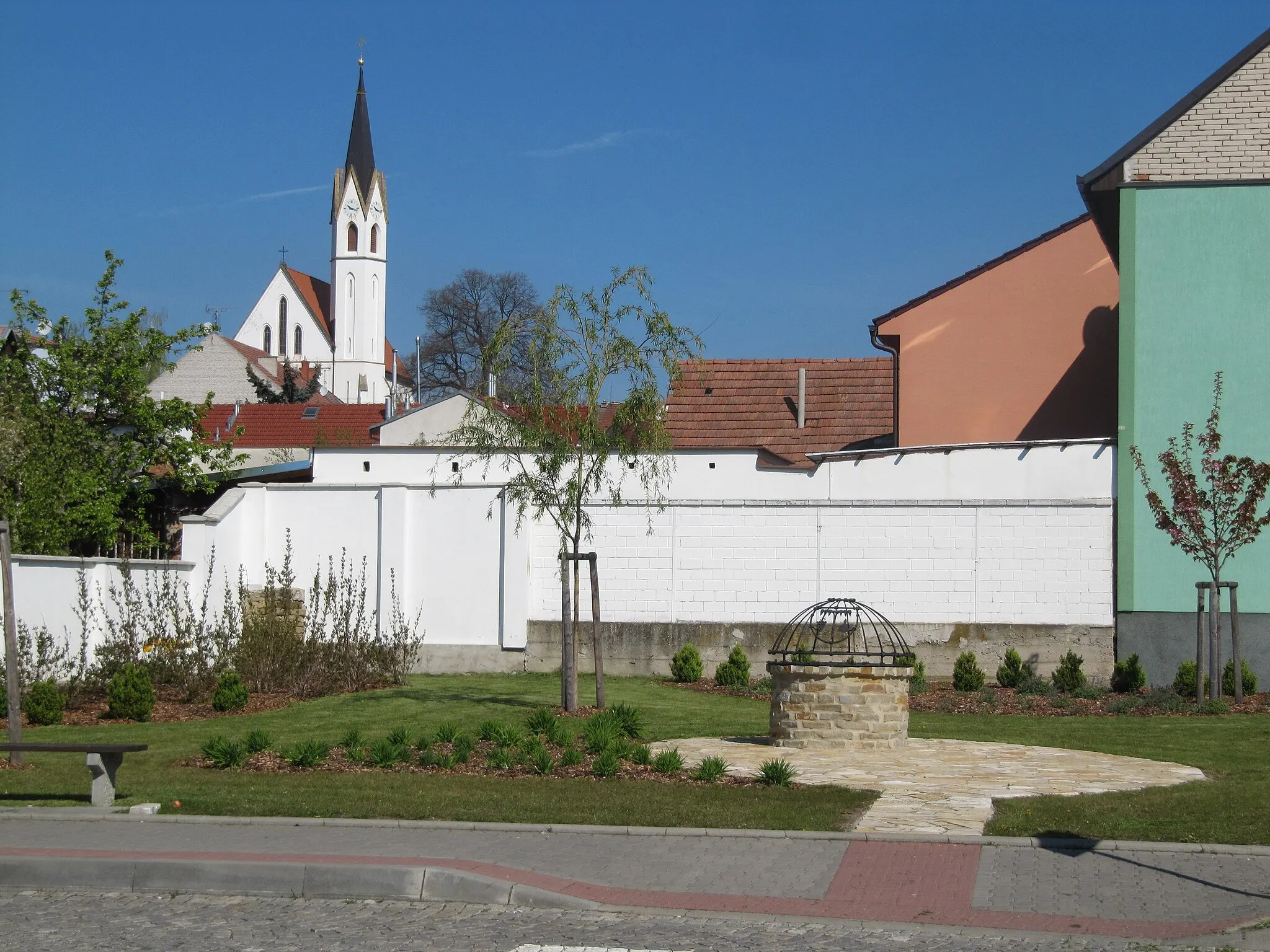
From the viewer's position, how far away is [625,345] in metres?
16.7

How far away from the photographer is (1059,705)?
1912 centimetres

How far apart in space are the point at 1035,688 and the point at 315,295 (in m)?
100

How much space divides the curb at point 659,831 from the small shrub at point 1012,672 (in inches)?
467

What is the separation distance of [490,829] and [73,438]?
18472 mm

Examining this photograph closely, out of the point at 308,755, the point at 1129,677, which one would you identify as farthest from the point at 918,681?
the point at 308,755

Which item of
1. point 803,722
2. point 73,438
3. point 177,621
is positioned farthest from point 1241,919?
point 73,438

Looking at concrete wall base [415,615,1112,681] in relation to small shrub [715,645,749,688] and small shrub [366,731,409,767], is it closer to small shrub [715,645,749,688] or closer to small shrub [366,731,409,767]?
small shrub [715,645,749,688]

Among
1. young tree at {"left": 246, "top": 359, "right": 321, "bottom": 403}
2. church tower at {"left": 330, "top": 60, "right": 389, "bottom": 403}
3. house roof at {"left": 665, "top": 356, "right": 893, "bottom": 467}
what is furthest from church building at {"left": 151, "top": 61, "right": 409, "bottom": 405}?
house roof at {"left": 665, "top": 356, "right": 893, "bottom": 467}

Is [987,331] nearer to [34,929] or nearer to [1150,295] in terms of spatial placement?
[1150,295]

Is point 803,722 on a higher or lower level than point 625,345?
lower

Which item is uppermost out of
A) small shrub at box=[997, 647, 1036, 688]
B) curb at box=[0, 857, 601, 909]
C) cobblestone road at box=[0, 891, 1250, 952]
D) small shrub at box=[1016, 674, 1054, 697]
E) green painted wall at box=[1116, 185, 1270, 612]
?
green painted wall at box=[1116, 185, 1270, 612]

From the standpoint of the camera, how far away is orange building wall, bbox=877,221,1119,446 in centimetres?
2909

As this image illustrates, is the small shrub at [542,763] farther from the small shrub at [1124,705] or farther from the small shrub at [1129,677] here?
the small shrub at [1129,677]

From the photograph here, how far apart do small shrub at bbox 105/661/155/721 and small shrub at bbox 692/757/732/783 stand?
7.84 m
